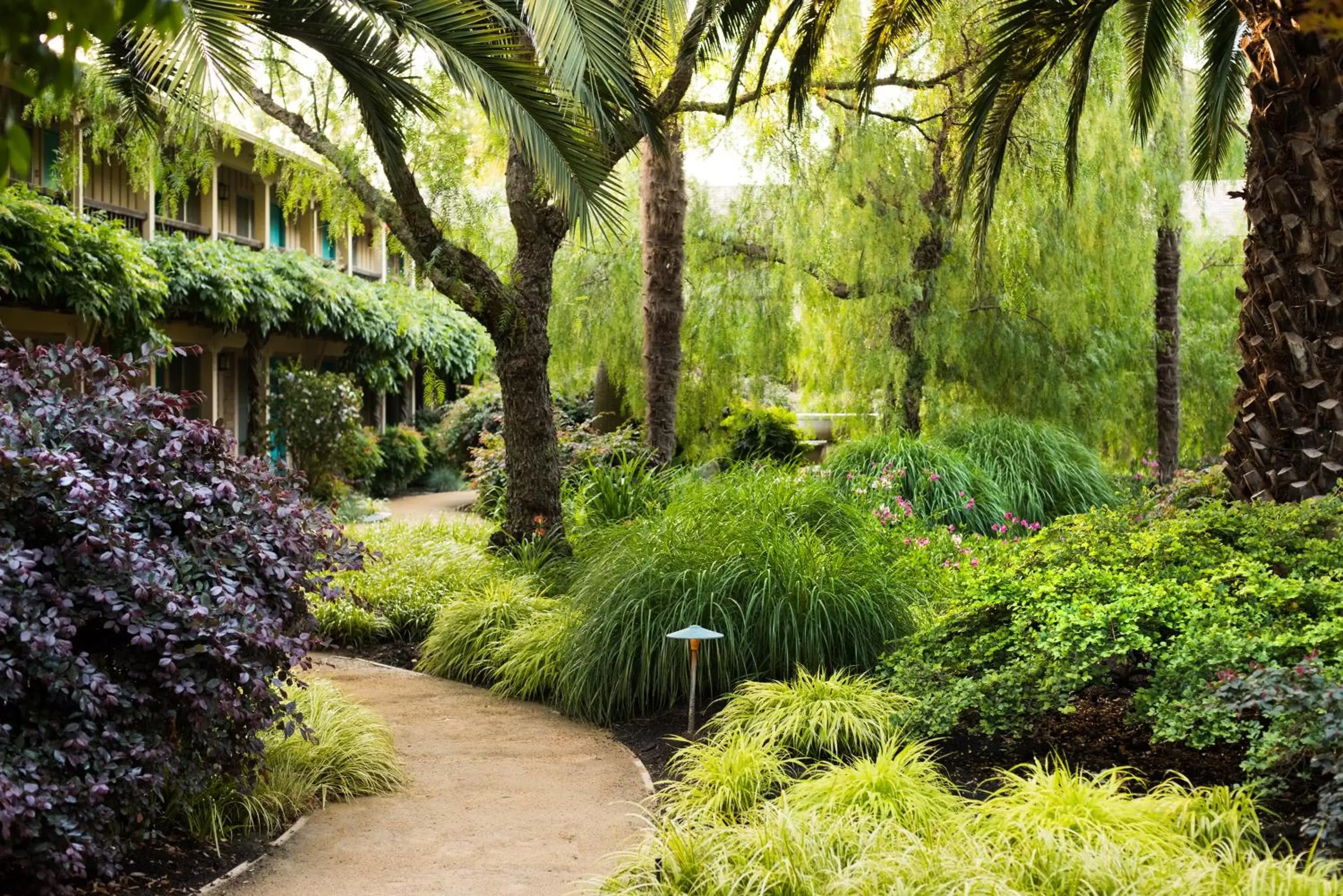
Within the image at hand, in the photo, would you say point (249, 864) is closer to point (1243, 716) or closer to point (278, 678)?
point (278, 678)

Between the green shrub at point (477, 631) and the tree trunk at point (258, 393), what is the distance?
A: 1070cm

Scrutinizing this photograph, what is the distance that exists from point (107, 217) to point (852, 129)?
10.3 metres

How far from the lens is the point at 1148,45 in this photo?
31.8ft

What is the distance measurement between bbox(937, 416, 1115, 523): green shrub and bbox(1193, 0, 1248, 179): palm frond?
10.9 ft

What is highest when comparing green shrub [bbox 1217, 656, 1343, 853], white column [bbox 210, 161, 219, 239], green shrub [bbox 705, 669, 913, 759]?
white column [bbox 210, 161, 219, 239]

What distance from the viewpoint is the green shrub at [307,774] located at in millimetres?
5145

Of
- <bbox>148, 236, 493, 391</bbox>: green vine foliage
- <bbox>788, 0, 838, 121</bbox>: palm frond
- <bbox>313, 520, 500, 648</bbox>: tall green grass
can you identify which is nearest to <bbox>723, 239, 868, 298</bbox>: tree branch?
<bbox>148, 236, 493, 391</bbox>: green vine foliage

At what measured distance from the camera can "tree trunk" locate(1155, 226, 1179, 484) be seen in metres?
15.5

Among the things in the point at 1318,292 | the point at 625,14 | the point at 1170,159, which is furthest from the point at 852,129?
the point at 1318,292

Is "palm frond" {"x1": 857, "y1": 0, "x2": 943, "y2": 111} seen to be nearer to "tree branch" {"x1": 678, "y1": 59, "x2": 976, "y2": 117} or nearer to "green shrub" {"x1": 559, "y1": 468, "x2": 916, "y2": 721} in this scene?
"tree branch" {"x1": 678, "y1": 59, "x2": 976, "y2": 117}

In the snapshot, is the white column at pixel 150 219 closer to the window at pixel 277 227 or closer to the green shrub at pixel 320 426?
the green shrub at pixel 320 426

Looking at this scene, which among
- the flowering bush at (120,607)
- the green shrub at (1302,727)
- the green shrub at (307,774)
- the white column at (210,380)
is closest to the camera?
the green shrub at (1302,727)

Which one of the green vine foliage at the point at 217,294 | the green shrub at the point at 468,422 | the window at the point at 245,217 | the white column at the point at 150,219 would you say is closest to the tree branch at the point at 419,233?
the green vine foliage at the point at 217,294

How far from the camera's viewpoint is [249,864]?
15.9ft
